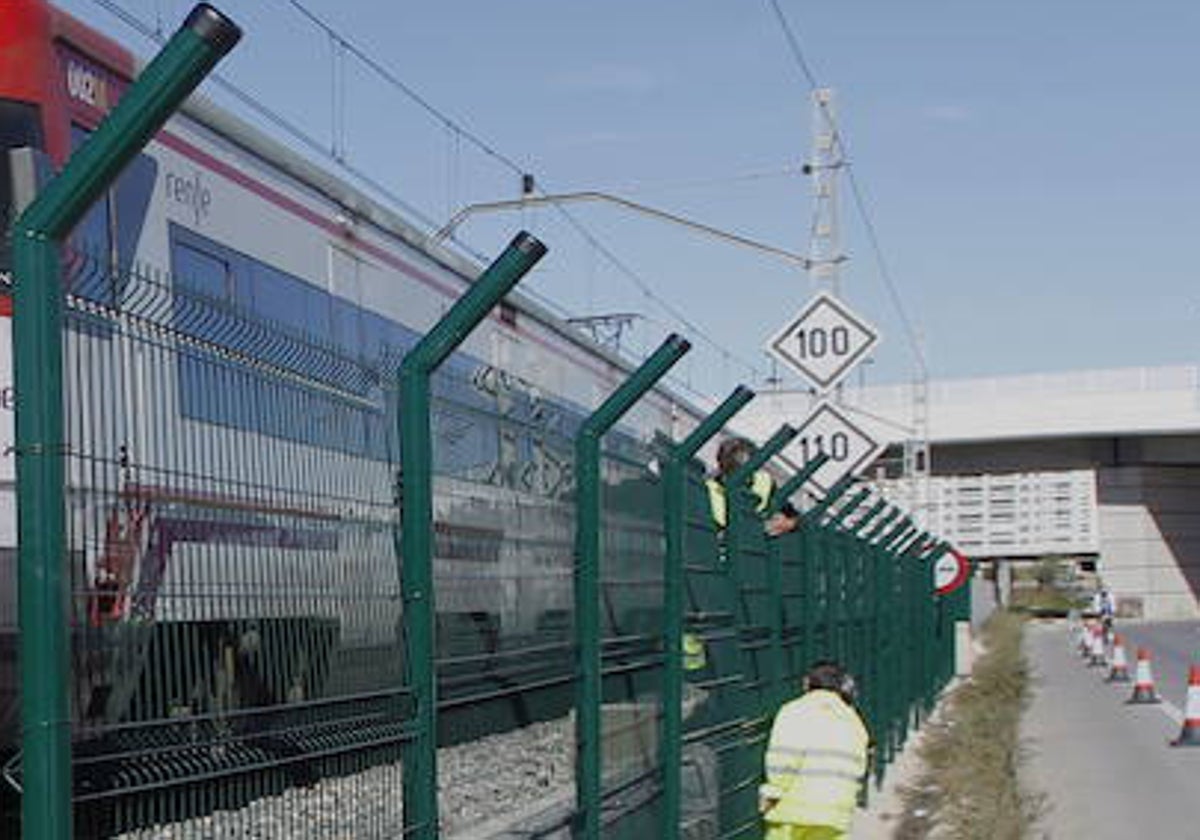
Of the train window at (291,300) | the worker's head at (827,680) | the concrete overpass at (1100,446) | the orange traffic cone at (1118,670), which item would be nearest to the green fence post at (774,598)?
the worker's head at (827,680)

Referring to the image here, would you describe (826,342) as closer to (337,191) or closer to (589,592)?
(337,191)

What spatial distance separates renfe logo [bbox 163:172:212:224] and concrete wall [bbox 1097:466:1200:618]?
6181 centimetres

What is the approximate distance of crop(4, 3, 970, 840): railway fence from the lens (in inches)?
115

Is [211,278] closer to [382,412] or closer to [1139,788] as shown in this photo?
[382,412]

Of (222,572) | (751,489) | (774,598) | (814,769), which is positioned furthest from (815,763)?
(222,572)

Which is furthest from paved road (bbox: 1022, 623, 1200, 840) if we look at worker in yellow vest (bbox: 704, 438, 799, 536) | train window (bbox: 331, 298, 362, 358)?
train window (bbox: 331, 298, 362, 358)

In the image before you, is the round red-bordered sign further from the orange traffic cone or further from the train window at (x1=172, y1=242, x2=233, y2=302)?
the train window at (x1=172, y1=242, x2=233, y2=302)

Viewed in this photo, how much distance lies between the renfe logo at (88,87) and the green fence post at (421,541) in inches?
176

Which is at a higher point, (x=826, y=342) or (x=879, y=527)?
(x=826, y=342)

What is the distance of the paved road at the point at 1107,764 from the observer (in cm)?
1352

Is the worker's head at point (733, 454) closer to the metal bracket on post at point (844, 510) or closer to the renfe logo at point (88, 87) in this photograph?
the metal bracket on post at point (844, 510)

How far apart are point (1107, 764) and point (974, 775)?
3.31 m

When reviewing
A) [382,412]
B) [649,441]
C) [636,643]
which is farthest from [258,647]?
[649,441]

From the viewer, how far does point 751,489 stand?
368 inches
